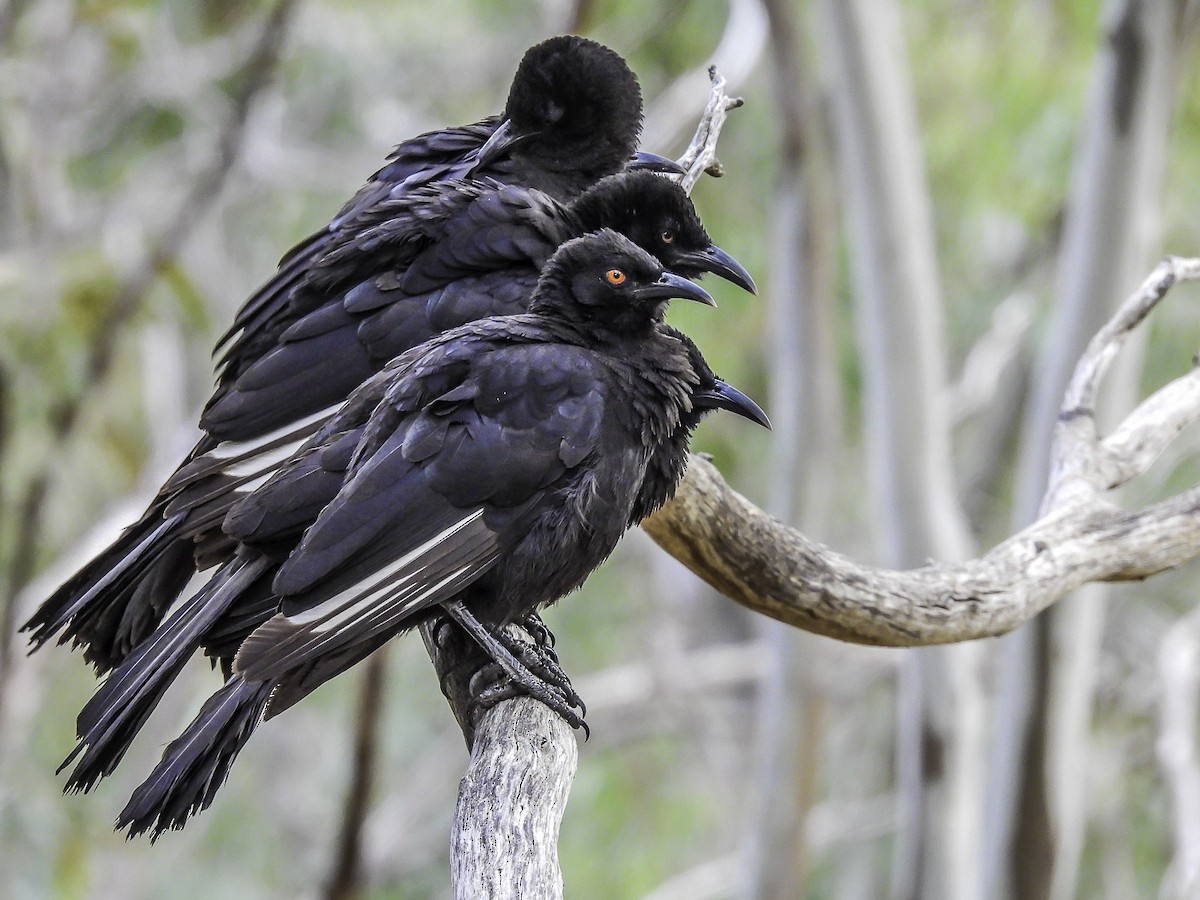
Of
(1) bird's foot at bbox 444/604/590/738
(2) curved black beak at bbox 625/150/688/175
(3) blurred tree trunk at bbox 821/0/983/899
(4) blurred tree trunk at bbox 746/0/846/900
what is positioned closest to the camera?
(1) bird's foot at bbox 444/604/590/738

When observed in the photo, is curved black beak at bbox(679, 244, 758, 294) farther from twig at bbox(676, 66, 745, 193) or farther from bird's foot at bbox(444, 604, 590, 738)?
bird's foot at bbox(444, 604, 590, 738)

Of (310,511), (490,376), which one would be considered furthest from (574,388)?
(310,511)

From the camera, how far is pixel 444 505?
3037 mm

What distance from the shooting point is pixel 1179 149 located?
970 cm

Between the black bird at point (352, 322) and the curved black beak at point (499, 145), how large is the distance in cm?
35

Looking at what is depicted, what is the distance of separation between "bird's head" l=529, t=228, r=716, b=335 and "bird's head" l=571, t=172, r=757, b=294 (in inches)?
16.4

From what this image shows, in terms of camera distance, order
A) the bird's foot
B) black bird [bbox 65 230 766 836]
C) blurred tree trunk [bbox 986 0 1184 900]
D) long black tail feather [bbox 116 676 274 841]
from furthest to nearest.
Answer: blurred tree trunk [bbox 986 0 1184 900], the bird's foot, black bird [bbox 65 230 766 836], long black tail feather [bbox 116 676 274 841]

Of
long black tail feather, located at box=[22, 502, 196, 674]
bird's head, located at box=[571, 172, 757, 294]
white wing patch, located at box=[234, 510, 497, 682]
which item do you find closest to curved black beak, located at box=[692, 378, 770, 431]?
bird's head, located at box=[571, 172, 757, 294]

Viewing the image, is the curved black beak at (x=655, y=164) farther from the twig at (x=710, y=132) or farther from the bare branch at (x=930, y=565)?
the bare branch at (x=930, y=565)

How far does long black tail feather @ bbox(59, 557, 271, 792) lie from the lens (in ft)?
9.73

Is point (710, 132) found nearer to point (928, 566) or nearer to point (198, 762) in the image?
point (928, 566)

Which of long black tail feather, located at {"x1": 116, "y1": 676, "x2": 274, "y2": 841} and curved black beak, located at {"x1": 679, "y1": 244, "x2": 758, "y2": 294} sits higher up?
curved black beak, located at {"x1": 679, "y1": 244, "x2": 758, "y2": 294}

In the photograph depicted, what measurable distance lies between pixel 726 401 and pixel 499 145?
1.25m

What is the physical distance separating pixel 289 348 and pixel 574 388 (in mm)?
928
